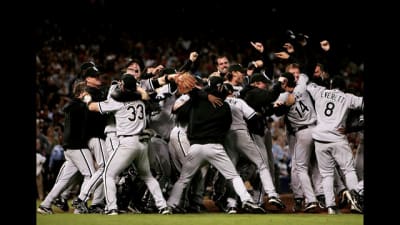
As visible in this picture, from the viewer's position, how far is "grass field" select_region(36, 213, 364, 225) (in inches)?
324

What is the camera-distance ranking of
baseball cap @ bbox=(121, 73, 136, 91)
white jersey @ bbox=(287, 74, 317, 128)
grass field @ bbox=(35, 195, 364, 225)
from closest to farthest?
grass field @ bbox=(35, 195, 364, 225) → baseball cap @ bbox=(121, 73, 136, 91) → white jersey @ bbox=(287, 74, 317, 128)

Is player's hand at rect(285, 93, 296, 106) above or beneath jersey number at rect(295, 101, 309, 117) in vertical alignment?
above

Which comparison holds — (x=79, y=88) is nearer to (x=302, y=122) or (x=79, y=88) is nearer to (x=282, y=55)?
(x=282, y=55)

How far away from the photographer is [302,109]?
980cm

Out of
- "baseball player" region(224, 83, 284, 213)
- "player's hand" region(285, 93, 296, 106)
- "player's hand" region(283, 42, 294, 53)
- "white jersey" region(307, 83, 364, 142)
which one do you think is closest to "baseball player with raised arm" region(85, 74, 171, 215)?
"baseball player" region(224, 83, 284, 213)

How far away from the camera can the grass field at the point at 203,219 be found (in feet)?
27.0

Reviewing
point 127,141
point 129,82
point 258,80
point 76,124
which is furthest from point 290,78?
point 76,124

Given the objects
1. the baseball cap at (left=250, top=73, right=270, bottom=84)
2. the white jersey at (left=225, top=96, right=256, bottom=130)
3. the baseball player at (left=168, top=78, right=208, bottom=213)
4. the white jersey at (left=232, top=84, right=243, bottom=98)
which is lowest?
the baseball player at (left=168, top=78, right=208, bottom=213)

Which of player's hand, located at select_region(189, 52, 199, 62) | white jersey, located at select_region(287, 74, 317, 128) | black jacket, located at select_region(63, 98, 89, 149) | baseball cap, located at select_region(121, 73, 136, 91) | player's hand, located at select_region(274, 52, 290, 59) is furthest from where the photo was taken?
player's hand, located at select_region(274, 52, 290, 59)

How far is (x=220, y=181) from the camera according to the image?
9961mm

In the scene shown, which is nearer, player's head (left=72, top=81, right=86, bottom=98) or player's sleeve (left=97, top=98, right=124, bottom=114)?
A: player's sleeve (left=97, top=98, right=124, bottom=114)

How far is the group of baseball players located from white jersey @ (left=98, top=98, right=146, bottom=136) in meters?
0.01

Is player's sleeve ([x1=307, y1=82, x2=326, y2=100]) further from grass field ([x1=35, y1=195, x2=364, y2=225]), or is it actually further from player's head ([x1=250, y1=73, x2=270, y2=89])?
grass field ([x1=35, y1=195, x2=364, y2=225])

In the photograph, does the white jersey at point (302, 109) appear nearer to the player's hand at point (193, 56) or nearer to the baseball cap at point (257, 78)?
the baseball cap at point (257, 78)
